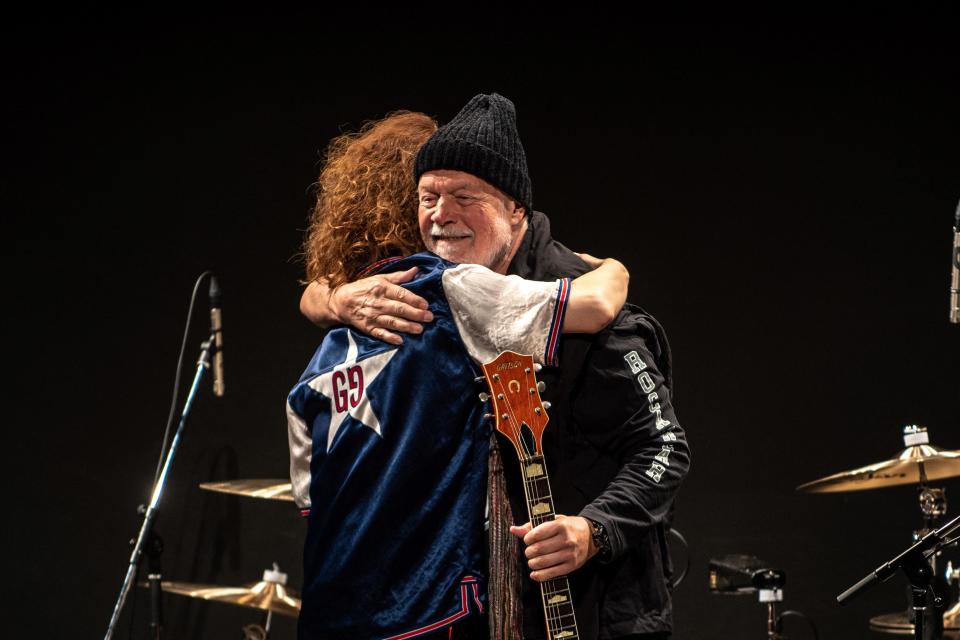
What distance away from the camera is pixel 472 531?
5.52ft

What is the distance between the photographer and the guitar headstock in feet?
5.55

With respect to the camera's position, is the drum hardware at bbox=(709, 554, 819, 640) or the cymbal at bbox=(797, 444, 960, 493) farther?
the drum hardware at bbox=(709, 554, 819, 640)

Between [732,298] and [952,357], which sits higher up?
[732,298]

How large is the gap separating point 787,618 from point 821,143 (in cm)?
197

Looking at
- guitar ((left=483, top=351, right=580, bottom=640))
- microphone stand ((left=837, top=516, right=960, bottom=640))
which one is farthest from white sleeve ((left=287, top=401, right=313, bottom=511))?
microphone stand ((left=837, top=516, right=960, bottom=640))

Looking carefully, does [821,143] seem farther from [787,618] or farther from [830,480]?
[787,618]

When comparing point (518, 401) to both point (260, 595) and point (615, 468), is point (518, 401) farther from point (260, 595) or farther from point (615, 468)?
point (260, 595)

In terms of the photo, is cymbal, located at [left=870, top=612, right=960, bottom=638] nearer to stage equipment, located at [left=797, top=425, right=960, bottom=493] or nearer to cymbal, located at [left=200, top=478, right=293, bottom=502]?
stage equipment, located at [left=797, top=425, right=960, bottom=493]

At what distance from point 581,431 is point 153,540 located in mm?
2267

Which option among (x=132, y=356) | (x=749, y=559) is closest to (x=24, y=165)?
(x=132, y=356)

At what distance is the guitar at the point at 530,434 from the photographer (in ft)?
5.46

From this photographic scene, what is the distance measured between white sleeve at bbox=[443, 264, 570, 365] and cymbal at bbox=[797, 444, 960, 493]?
2.00 m

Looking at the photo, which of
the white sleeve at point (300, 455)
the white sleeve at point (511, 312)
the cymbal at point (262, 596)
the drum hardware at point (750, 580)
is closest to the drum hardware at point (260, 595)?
the cymbal at point (262, 596)

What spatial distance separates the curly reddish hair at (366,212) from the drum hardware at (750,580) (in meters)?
2.12
